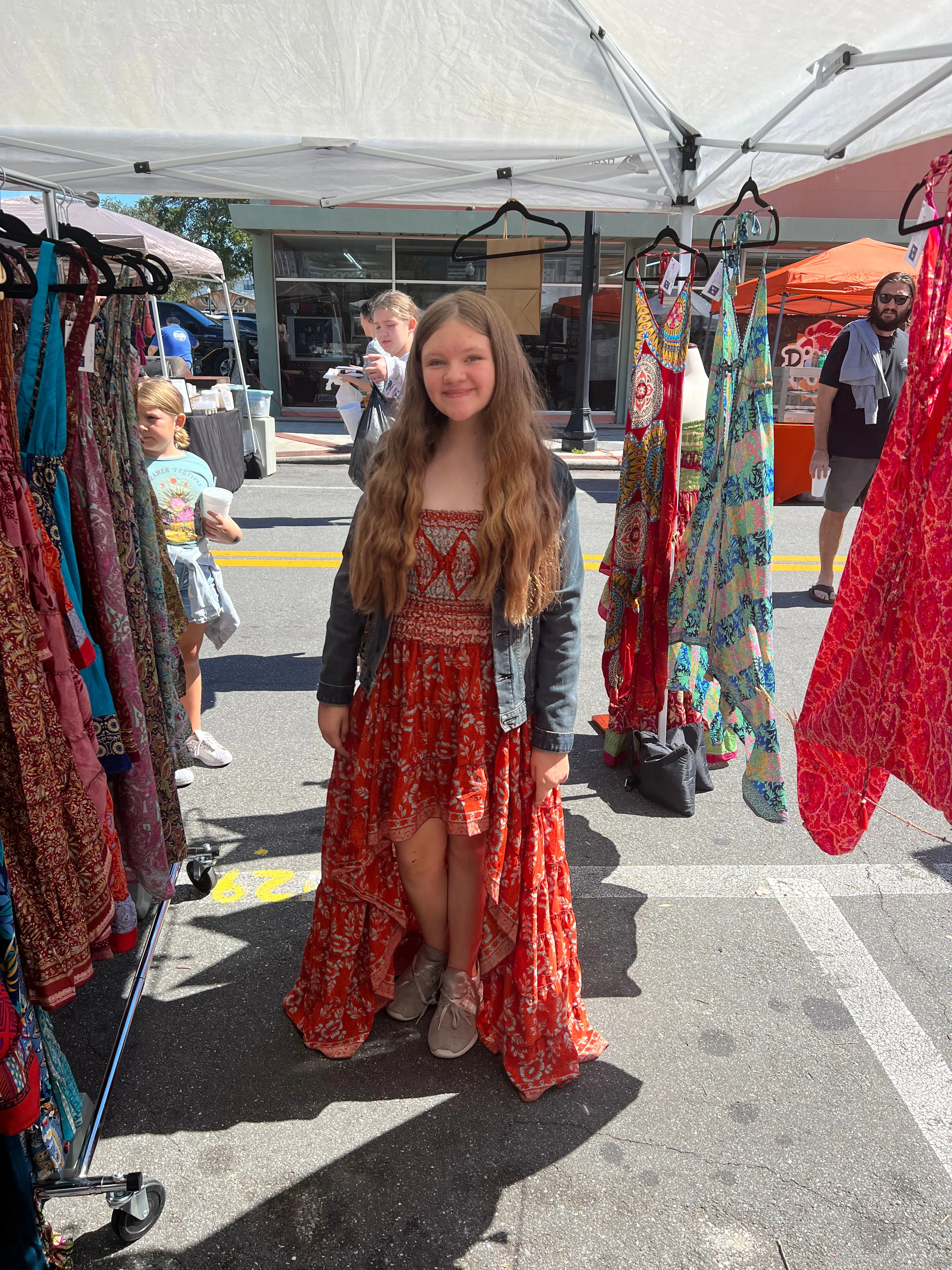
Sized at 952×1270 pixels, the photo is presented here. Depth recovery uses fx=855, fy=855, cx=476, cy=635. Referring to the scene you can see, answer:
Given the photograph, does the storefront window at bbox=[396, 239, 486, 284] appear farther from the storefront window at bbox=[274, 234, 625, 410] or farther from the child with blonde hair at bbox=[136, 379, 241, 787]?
the child with blonde hair at bbox=[136, 379, 241, 787]

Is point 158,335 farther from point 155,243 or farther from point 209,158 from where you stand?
point 209,158

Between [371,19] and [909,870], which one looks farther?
[909,870]

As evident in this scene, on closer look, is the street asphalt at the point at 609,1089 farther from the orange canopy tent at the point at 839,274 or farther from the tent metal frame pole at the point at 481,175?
the orange canopy tent at the point at 839,274

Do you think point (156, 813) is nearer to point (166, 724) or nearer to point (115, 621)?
point (166, 724)

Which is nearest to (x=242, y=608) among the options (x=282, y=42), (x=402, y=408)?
(x=282, y=42)

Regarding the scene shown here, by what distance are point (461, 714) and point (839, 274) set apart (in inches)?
418

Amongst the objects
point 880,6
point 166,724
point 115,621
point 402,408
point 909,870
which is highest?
point 880,6

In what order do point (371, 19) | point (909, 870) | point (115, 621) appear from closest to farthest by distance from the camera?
1. point (115, 621)
2. point (371, 19)
3. point (909, 870)

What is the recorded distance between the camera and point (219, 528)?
151 inches

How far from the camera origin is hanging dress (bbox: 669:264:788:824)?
8.79ft

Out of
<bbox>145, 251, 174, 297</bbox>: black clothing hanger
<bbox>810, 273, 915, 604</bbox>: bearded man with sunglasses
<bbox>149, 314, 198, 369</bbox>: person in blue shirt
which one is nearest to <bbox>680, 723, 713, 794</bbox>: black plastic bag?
<bbox>145, 251, 174, 297</bbox>: black clothing hanger

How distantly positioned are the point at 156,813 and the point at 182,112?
2882 millimetres

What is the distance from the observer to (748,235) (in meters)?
2.84

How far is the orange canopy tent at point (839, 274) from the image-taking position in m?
10.5
